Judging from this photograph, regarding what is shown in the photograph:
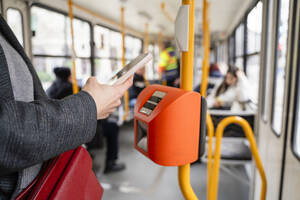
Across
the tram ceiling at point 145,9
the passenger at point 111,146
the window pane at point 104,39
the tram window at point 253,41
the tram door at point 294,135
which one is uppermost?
the tram ceiling at point 145,9

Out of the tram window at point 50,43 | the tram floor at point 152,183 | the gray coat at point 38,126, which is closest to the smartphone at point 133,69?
the gray coat at point 38,126

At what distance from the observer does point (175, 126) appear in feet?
2.07

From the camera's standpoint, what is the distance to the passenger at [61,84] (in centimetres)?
275

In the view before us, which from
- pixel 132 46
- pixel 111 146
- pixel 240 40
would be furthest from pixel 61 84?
pixel 132 46

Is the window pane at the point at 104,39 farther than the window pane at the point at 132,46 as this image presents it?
No

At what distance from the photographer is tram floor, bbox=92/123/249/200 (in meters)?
2.47

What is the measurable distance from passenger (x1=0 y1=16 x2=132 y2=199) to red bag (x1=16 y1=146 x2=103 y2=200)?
0.11ft

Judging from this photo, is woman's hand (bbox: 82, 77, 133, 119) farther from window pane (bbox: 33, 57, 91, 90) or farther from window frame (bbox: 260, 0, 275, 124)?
window pane (bbox: 33, 57, 91, 90)

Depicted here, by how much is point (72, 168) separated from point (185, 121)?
1.13ft

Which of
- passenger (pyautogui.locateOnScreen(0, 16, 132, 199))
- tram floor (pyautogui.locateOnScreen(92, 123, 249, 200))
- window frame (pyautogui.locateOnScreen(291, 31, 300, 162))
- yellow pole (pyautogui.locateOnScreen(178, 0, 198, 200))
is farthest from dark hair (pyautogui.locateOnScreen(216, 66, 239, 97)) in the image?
passenger (pyautogui.locateOnScreen(0, 16, 132, 199))

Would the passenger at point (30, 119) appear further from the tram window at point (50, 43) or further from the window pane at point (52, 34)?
the window pane at point (52, 34)

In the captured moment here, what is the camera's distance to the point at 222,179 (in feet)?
9.28

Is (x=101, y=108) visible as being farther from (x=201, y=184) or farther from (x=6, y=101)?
(x=201, y=184)

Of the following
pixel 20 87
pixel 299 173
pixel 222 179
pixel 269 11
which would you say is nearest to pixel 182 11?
pixel 20 87
